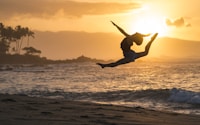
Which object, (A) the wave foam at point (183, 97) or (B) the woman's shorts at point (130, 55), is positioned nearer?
(B) the woman's shorts at point (130, 55)

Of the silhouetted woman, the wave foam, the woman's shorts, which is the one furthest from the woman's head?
the wave foam

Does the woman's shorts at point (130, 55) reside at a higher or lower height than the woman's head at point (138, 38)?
lower

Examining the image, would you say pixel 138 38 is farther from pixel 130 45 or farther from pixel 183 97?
pixel 183 97

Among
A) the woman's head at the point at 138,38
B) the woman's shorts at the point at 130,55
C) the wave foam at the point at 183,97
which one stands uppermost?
the woman's head at the point at 138,38

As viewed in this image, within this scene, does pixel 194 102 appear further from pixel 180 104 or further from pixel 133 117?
pixel 133 117

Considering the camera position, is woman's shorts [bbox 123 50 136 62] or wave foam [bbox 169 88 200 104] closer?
woman's shorts [bbox 123 50 136 62]

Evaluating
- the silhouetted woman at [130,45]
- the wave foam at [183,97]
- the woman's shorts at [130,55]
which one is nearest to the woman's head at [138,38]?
the silhouetted woman at [130,45]

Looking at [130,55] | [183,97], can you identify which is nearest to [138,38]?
[130,55]

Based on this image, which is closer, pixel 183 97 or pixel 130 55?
pixel 130 55

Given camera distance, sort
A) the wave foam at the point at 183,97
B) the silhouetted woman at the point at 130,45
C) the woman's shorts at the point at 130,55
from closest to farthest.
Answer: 1. the silhouetted woman at the point at 130,45
2. the woman's shorts at the point at 130,55
3. the wave foam at the point at 183,97

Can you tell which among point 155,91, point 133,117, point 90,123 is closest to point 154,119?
point 133,117

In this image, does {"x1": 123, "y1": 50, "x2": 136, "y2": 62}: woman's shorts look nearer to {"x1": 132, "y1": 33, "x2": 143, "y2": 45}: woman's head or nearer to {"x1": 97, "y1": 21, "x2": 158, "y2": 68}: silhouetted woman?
{"x1": 97, "y1": 21, "x2": 158, "y2": 68}: silhouetted woman

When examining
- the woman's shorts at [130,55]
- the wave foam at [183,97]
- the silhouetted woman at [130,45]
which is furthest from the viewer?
the wave foam at [183,97]

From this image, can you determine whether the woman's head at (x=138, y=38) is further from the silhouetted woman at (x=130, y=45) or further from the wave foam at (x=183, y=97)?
the wave foam at (x=183, y=97)
